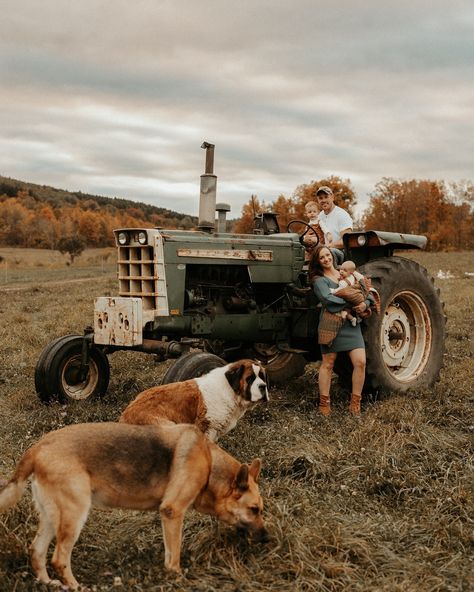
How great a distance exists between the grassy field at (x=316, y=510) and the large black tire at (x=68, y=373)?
0.58ft

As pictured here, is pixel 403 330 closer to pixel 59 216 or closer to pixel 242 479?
pixel 242 479

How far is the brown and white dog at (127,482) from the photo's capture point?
3.01 m

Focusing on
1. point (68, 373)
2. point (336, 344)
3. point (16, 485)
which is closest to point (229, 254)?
point (336, 344)

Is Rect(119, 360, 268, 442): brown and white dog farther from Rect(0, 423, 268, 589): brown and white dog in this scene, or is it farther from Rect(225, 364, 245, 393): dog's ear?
Rect(0, 423, 268, 589): brown and white dog

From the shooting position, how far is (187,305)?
622 cm

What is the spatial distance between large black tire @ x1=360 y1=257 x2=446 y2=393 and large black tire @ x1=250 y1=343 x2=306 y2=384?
3.73ft

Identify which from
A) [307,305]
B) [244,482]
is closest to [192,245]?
[307,305]

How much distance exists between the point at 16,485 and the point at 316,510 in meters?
1.86

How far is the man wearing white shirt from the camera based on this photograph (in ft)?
23.1

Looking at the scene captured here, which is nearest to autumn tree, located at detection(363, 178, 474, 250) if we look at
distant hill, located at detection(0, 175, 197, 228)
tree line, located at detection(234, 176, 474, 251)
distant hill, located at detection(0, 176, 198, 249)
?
tree line, located at detection(234, 176, 474, 251)

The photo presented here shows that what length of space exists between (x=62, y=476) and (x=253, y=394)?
207 centimetres

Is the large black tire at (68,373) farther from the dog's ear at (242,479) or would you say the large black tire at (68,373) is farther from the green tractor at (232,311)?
the dog's ear at (242,479)

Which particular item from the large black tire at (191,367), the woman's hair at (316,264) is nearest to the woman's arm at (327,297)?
the woman's hair at (316,264)

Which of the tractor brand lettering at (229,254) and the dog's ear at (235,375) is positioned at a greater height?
the tractor brand lettering at (229,254)
